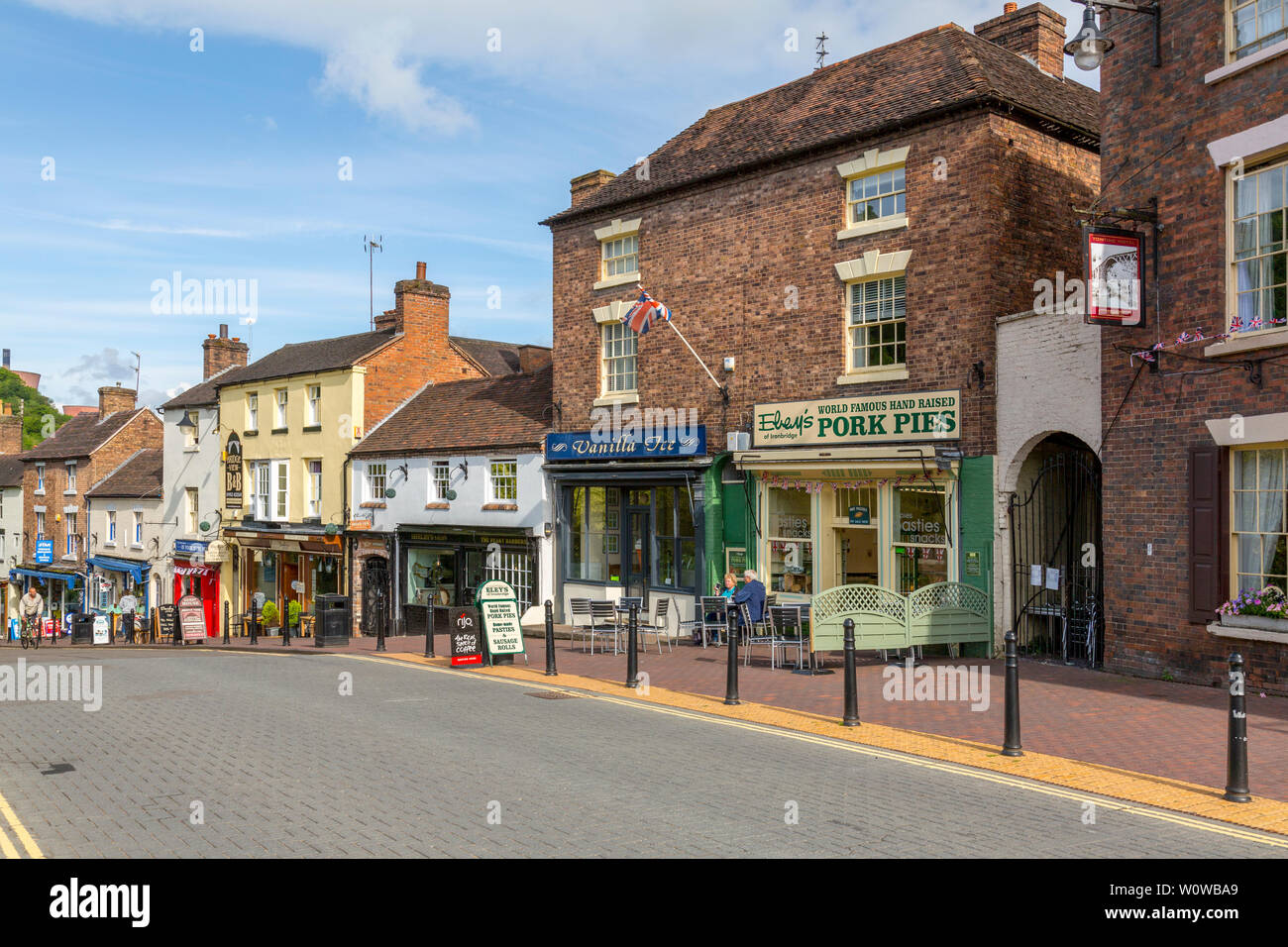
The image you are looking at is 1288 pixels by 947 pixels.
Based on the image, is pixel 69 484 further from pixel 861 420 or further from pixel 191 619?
pixel 861 420

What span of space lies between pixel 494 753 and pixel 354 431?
73.4 feet

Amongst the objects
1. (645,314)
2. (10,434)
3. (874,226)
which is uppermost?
(874,226)

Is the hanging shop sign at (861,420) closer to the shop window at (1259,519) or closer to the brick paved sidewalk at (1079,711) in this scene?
the brick paved sidewalk at (1079,711)

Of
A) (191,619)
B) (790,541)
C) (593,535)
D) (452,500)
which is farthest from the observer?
(191,619)

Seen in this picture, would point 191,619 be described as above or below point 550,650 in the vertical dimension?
below

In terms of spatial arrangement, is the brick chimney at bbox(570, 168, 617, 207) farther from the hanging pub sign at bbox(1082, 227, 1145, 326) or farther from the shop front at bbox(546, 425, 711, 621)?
the hanging pub sign at bbox(1082, 227, 1145, 326)

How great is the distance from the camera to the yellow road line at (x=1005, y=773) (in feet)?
24.6

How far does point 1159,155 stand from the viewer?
13.5 meters

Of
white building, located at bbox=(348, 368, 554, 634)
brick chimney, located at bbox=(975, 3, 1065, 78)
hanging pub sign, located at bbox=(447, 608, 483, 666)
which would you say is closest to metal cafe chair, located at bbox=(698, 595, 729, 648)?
hanging pub sign, located at bbox=(447, 608, 483, 666)

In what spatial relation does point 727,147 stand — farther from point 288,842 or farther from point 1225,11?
point 288,842

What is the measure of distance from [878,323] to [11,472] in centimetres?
4653

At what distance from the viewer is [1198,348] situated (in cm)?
1288

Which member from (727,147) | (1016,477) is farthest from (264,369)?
(1016,477)

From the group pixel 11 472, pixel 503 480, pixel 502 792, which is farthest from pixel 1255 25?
pixel 11 472
